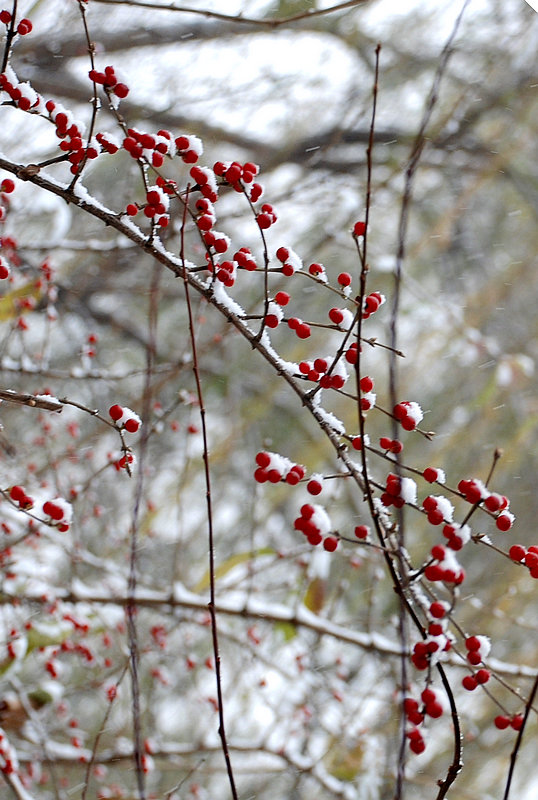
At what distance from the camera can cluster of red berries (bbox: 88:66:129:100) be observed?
0.42m

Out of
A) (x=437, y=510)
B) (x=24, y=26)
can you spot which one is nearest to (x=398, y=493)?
(x=437, y=510)

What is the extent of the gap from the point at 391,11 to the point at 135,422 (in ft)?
4.69

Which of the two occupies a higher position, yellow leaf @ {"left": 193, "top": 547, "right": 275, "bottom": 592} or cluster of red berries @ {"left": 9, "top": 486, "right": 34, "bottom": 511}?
yellow leaf @ {"left": 193, "top": 547, "right": 275, "bottom": 592}

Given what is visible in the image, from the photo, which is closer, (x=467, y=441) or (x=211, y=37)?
(x=211, y=37)

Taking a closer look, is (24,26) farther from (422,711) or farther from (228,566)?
(228,566)

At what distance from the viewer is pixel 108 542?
149 cm

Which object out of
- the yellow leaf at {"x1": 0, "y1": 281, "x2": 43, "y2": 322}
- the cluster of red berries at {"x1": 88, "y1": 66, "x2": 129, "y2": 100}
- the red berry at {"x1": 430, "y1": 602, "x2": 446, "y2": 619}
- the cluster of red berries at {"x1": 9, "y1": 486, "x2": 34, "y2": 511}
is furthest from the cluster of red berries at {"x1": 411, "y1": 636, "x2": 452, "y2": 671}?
the yellow leaf at {"x1": 0, "y1": 281, "x2": 43, "y2": 322}

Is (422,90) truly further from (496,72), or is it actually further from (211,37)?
(211,37)

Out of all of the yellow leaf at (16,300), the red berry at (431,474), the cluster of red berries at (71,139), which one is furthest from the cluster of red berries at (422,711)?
the yellow leaf at (16,300)

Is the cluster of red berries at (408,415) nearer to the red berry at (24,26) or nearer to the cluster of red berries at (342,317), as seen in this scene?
the cluster of red berries at (342,317)

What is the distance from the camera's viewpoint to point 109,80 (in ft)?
1.40

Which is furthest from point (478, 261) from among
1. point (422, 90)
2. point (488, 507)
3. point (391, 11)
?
point (488, 507)

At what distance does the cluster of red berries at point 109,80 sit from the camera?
1.38 feet

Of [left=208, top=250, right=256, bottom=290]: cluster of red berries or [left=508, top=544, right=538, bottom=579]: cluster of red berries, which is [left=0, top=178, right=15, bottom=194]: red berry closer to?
[left=208, top=250, right=256, bottom=290]: cluster of red berries
